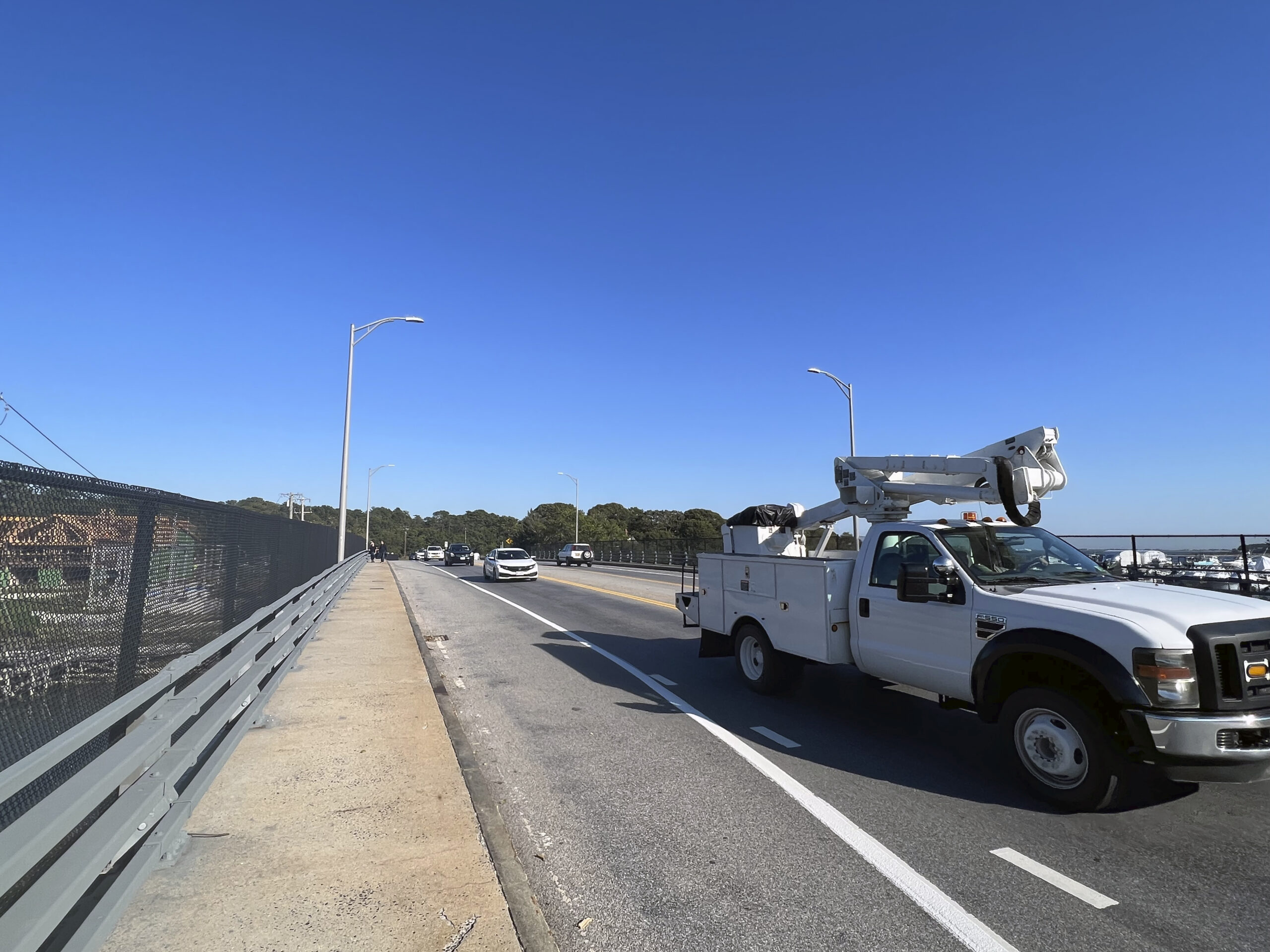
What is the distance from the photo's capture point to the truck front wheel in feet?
15.8

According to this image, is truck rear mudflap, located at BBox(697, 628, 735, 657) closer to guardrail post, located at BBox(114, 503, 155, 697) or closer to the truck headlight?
the truck headlight

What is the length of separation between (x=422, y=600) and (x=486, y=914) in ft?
61.7

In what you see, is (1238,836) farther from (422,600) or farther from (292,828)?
(422,600)

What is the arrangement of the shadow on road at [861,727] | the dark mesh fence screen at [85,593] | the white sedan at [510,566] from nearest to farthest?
the dark mesh fence screen at [85,593]
the shadow on road at [861,727]
the white sedan at [510,566]

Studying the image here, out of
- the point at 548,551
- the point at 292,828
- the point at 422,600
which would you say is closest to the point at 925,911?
the point at 292,828

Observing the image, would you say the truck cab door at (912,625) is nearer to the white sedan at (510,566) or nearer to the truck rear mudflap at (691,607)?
the truck rear mudflap at (691,607)

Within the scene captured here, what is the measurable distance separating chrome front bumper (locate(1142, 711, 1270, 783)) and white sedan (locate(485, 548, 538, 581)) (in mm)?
26509

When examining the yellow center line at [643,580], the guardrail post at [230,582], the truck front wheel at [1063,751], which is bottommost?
the truck front wheel at [1063,751]

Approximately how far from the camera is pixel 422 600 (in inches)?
854

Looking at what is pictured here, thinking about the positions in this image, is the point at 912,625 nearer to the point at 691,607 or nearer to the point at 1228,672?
the point at 1228,672

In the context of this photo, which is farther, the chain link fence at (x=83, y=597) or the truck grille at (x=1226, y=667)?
the truck grille at (x=1226, y=667)

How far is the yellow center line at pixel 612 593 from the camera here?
1955 centimetres

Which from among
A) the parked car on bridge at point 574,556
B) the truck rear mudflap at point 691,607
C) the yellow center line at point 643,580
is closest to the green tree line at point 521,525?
the parked car on bridge at point 574,556

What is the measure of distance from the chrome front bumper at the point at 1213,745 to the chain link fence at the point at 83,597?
5526 millimetres
